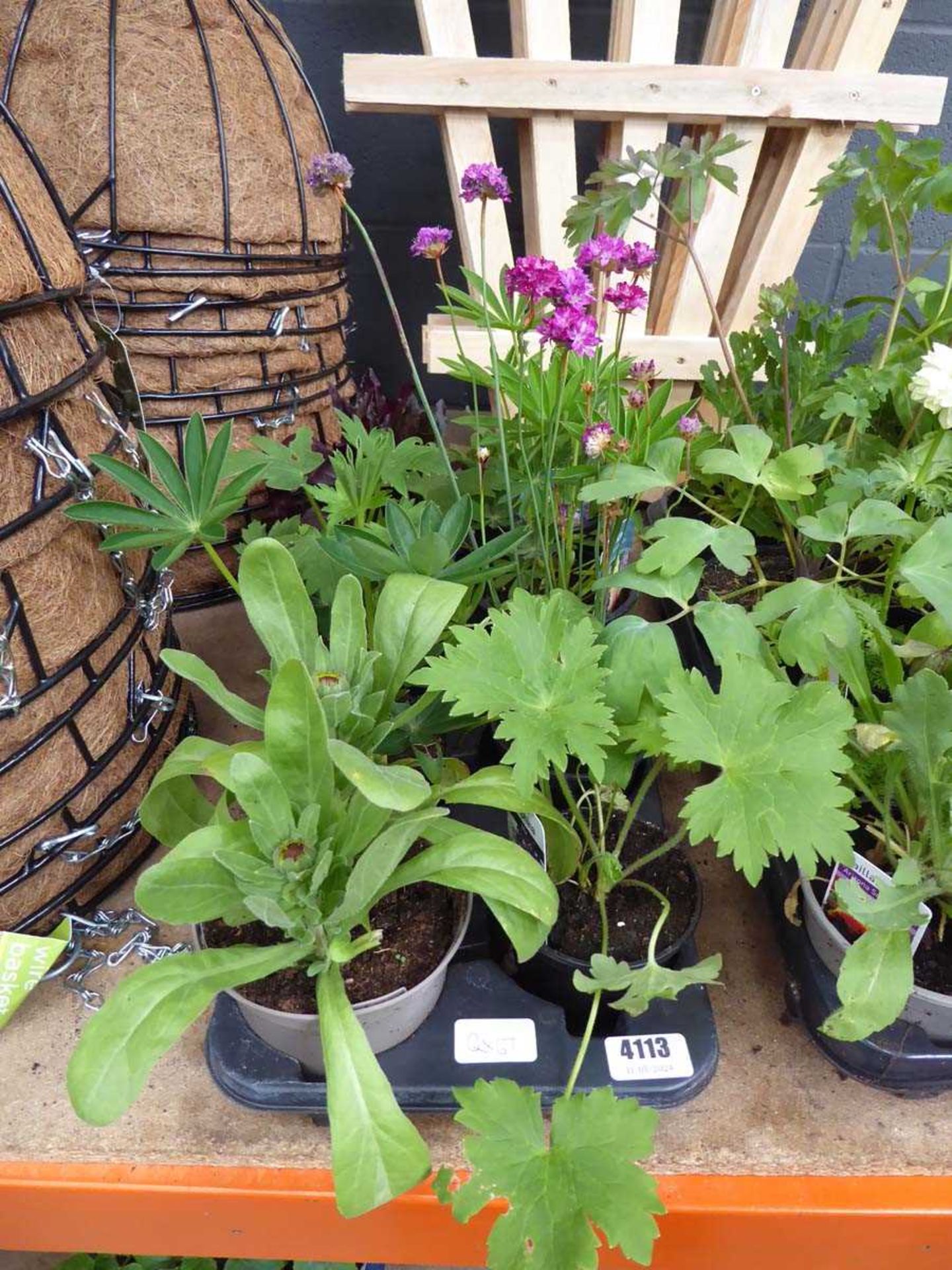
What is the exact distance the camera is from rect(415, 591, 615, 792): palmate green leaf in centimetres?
48

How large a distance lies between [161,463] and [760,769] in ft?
1.63

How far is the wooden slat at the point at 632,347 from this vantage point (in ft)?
3.80

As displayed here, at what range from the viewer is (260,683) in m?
0.98

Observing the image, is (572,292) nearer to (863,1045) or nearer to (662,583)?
(662,583)

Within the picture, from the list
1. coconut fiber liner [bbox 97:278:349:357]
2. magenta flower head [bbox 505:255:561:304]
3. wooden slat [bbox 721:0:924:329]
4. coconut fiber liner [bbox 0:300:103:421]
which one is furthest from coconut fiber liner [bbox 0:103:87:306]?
wooden slat [bbox 721:0:924:329]

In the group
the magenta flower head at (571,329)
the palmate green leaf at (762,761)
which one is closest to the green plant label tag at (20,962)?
the palmate green leaf at (762,761)

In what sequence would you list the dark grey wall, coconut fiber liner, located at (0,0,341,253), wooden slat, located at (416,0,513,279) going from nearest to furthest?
coconut fiber liner, located at (0,0,341,253) < wooden slat, located at (416,0,513,279) < the dark grey wall

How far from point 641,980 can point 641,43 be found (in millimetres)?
1128

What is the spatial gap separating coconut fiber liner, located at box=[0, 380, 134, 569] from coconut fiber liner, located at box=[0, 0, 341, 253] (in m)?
0.36

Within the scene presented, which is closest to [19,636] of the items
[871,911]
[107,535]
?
[107,535]

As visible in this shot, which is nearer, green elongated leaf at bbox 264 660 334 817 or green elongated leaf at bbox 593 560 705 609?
green elongated leaf at bbox 264 660 334 817

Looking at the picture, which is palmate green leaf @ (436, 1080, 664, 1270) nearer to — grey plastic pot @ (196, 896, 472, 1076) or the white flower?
grey plastic pot @ (196, 896, 472, 1076)

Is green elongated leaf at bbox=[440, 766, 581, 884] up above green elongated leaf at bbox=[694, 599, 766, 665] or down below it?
below

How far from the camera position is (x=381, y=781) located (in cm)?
46
